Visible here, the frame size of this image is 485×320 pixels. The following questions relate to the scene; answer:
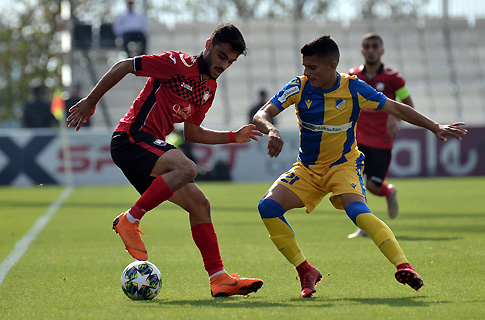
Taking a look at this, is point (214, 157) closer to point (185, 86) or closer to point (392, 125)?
point (392, 125)

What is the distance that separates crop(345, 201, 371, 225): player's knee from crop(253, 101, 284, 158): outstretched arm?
0.71 metres

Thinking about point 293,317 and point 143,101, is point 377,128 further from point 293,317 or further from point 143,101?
point 293,317

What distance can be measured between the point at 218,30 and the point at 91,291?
7.07 ft

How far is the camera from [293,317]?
4887mm

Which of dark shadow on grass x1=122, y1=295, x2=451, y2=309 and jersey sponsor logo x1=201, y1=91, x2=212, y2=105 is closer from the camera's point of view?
dark shadow on grass x1=122, y1=295, x2=451, y2=309

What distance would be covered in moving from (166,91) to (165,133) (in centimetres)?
36

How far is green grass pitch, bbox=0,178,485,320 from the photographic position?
5.22 m

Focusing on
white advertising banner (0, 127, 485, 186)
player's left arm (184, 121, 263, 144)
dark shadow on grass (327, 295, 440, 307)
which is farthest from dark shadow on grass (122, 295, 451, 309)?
white advertising banner (0, 127, 485, 186)

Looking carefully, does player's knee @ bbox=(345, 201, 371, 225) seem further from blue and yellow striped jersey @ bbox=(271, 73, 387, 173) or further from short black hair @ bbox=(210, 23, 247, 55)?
short black hair @ bbox=(210, 23, 247, 55)

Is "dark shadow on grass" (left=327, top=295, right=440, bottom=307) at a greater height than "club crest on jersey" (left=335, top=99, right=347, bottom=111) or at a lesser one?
lesser

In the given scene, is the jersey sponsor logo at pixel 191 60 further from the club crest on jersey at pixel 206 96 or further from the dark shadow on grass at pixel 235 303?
the dark shadow on grass at pixel 235 303

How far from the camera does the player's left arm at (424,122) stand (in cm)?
581

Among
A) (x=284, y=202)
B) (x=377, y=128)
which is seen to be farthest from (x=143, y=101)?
(x=377, y=128)

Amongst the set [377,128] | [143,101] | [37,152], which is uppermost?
[143,101]
